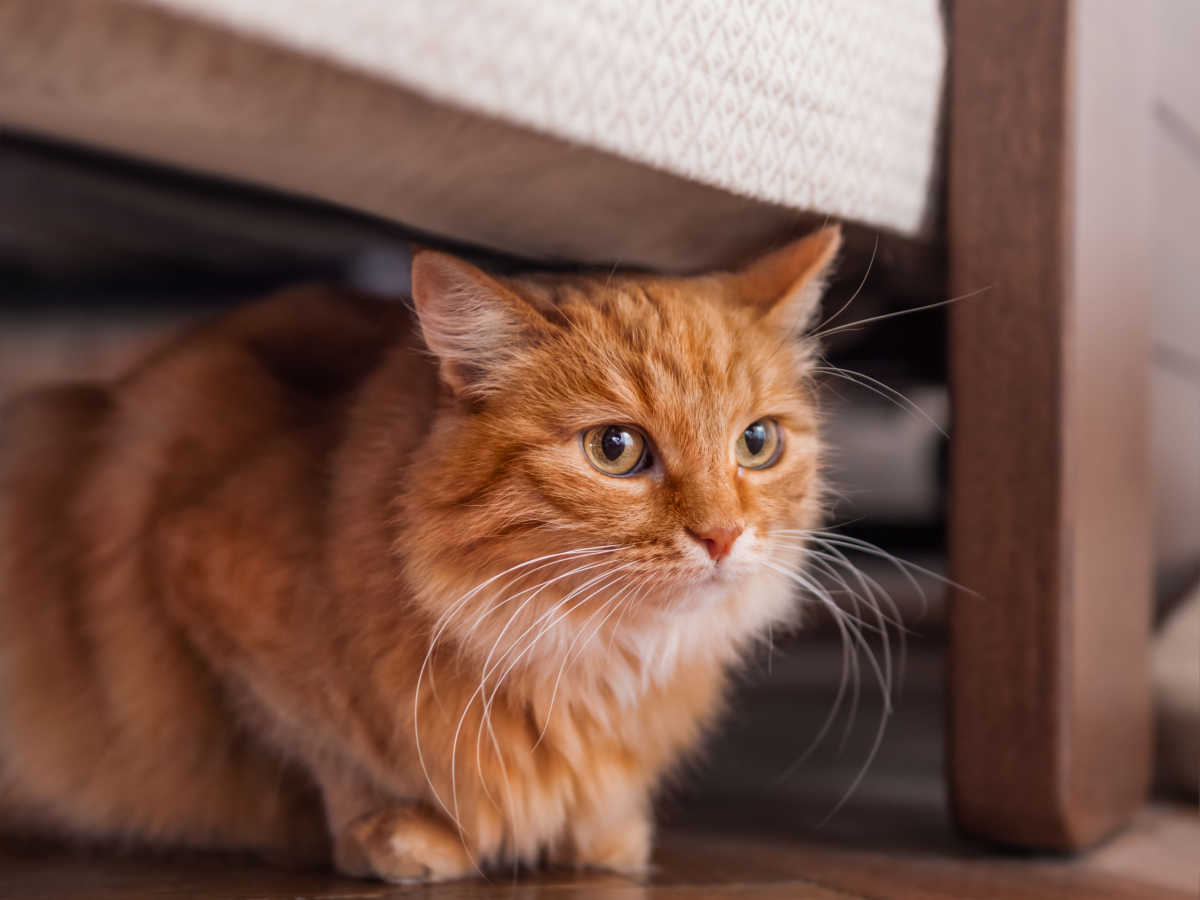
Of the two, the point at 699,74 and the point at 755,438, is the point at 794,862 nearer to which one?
the point at 755,438

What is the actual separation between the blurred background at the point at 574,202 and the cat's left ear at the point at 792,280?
33mm

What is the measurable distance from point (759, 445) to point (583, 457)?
0.20 m

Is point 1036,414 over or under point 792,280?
under

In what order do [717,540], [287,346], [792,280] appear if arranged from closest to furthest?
[717,540], [792,280], [287,346]

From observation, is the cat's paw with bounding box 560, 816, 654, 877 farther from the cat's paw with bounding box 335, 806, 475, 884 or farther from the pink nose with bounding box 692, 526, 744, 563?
the pink nose with bounding box 692, 526, 744, 563

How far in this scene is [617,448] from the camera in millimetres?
950

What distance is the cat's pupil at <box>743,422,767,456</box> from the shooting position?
1.03 metres

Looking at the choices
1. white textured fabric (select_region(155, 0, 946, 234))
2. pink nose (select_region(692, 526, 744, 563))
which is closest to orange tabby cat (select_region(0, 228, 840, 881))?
pink nose (select_region(692, 526, 744, 563))

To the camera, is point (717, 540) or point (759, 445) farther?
point (759, 445)

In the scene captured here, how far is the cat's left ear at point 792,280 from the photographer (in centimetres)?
102

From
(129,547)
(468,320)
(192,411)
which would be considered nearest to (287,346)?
(192,411)

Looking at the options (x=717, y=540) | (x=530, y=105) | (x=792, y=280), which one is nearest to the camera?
(x=530, y=105)

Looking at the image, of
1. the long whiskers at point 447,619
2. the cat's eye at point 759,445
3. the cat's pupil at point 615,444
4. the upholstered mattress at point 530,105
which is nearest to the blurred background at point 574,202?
the upholstered mattress at point 530,105

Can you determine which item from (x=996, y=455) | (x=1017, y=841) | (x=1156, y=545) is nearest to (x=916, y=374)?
(x=1156, y=545)
